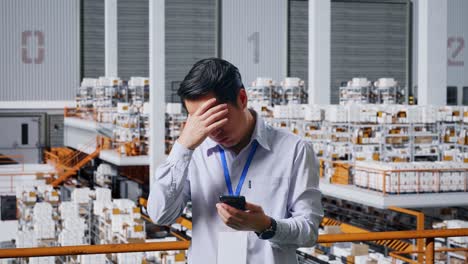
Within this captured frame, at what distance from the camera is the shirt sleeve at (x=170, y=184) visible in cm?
203

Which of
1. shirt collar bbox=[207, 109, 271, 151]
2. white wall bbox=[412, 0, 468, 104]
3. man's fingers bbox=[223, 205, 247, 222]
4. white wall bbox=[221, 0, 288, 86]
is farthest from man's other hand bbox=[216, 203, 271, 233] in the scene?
white wall bbox=[412, 0, 468, 104]

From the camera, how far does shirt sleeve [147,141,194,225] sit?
2.03m

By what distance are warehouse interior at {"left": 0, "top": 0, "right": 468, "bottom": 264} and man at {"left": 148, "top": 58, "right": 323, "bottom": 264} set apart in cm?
115

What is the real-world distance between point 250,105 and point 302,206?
778 inches

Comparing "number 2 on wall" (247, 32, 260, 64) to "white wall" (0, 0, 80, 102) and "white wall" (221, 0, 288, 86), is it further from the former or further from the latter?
"white wall" (0, 0, 80, 102)

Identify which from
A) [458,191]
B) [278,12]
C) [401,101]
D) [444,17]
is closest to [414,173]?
[458,191]

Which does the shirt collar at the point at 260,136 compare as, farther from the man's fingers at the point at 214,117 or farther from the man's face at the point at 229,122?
the man's fingers at the point at 214,117

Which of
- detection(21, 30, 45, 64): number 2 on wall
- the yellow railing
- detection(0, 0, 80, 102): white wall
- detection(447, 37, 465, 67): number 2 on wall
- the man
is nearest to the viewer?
the man

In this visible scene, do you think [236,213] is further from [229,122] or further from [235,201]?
[229,122]

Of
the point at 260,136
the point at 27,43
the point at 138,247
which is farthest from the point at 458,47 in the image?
the point at 260,136

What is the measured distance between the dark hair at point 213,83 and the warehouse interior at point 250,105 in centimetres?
135

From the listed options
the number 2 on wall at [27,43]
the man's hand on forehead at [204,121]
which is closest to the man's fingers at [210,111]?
the man's hand on forehead at [204,121]

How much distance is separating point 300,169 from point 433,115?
13.1 m

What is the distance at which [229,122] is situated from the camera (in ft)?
6.61
